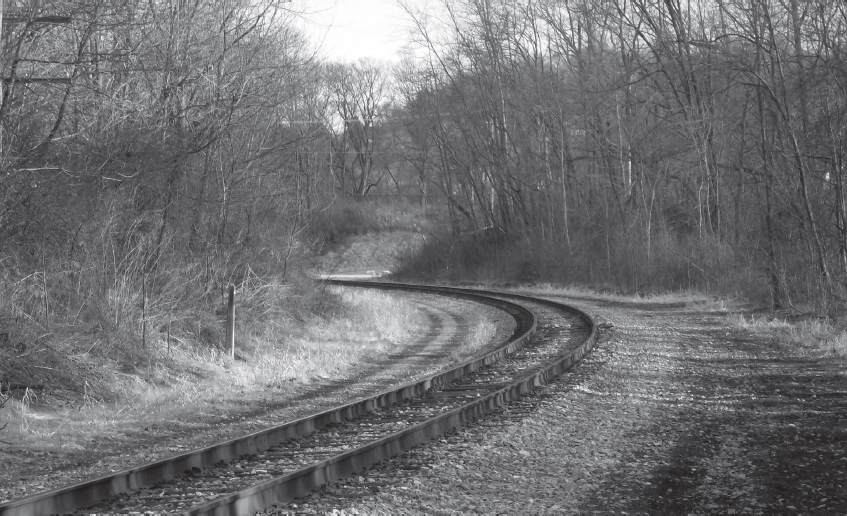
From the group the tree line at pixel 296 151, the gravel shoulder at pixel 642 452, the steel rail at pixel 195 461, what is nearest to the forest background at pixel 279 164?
the tree line at pixel 296 151

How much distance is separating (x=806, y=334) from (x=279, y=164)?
10.4 metres

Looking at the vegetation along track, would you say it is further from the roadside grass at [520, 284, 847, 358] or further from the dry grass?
the roadside grass at [520, 284, 847, 358]

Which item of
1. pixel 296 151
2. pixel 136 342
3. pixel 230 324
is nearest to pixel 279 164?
pixel 296 151

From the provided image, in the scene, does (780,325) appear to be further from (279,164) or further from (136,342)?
(136,342)

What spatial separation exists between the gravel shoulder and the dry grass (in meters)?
1.32

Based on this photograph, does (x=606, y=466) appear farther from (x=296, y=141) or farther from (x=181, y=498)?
(x=296, y=141)

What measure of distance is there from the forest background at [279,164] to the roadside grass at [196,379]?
48 centimetres

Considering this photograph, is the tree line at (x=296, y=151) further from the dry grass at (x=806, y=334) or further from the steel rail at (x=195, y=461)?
the steel rail at (x=195, y=461)

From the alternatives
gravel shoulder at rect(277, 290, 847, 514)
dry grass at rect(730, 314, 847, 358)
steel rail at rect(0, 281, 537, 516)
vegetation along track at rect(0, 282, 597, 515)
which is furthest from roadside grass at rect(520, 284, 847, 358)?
steel rail at rect(0, 281, 537, 516)

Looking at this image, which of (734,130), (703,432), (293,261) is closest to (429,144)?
(734,130)

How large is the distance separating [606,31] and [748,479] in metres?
33.2

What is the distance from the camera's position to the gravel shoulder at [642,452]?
20.3ft

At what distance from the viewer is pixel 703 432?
334 inches

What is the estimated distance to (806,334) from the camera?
51.9 ft
